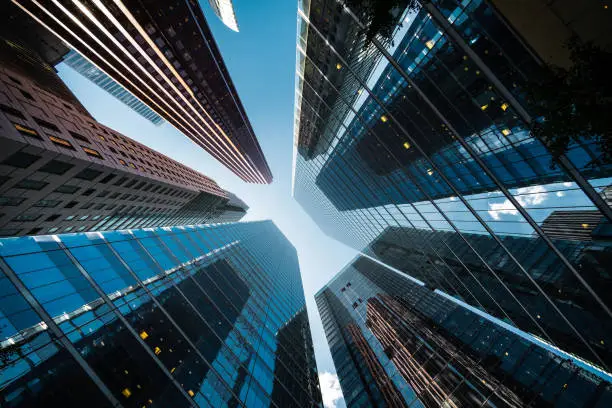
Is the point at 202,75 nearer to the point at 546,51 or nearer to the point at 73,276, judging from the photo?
the point at 73,276

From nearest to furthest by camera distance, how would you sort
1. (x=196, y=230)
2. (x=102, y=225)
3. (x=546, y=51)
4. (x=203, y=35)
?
(x=546, y=51), (x=196, y=230), (x=102, y=225), (x=203, y=35)

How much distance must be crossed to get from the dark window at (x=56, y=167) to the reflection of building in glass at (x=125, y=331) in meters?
13.7

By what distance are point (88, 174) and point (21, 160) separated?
859 centimetres

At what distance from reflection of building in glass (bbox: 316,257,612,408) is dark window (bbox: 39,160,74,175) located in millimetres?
44328

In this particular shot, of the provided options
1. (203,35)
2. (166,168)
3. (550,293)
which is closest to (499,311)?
(550,293)

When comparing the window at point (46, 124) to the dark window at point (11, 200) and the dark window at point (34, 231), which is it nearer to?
the dark window at point (11, 200)

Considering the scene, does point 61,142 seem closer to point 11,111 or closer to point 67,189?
point 11,111

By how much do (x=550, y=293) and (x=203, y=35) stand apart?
62767 millimetres

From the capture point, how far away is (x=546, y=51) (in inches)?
285

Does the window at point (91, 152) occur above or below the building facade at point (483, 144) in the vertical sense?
below

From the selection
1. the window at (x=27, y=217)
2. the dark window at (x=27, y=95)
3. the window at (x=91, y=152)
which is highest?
the dark window at (x=27, y=95)

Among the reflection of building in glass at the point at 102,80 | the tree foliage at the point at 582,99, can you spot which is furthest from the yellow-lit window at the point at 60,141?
the reflection of building in glass at the point at 102,80

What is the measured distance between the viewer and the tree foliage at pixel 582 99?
500 centimetres

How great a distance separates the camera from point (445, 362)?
2914 centimetres
